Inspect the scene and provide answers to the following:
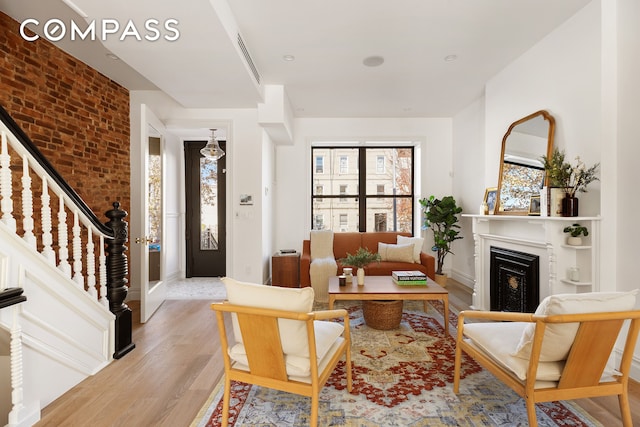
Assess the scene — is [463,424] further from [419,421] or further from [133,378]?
[133,378]

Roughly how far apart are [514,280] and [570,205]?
1.03m

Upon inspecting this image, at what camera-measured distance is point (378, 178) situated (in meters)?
6.32

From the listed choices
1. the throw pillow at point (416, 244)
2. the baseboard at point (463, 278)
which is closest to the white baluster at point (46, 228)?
the throw pillow at point (416, 244)

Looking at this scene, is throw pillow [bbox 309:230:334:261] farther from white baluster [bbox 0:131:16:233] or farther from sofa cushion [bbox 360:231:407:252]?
white baluster [bbox 0:131:16:233]

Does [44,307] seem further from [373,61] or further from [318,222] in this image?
[318,222]

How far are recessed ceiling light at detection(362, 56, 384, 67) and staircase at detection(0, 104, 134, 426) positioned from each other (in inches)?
115

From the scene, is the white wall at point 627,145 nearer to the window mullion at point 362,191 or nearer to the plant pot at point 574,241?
the plant pot at point 574,241

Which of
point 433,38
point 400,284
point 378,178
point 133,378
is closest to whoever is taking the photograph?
point 133,378

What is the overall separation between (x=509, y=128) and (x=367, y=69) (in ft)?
5.69

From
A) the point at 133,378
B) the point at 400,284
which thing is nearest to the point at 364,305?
the point at 400,284

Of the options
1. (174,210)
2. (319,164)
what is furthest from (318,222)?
(174,210)

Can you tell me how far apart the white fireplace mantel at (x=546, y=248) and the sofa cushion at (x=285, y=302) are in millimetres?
2297

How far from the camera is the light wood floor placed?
1897mm

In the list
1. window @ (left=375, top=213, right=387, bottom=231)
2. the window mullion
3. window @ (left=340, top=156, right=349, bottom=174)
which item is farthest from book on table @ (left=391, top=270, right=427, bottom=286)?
window @ (left=340, top=156, right=349, bottom=174)
